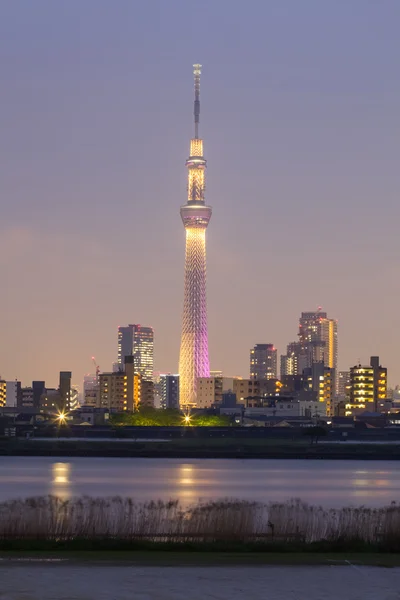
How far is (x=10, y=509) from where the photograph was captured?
148 feet

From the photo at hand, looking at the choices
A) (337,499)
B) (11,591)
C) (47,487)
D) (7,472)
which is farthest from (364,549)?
(7,472)

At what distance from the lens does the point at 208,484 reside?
4806 inches

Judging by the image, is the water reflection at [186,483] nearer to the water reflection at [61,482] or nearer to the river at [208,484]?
the river at [208,484]

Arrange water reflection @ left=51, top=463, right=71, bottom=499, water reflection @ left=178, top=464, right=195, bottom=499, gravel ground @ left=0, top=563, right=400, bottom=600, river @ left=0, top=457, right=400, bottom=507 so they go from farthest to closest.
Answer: water reflection @ left=178, top=464, right=195, bottom=499
river @ left=0, top=457, right=400, bottom=507
water reflection @ left=51, top=463, right=71, bottom=499
gravel ground @ left=0, top=563, right=400, bottom=600

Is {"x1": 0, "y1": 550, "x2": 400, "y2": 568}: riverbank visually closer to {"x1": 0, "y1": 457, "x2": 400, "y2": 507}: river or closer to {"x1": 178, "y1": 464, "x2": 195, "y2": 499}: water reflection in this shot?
{"x1": 0, "y1": 457, "x2": 400, "y2": 507}: river

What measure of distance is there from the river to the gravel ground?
178 feet

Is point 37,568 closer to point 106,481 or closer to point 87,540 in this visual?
point 87,540

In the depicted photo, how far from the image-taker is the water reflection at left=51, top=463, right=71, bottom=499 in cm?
9870

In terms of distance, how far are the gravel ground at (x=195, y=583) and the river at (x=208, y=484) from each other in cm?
5441

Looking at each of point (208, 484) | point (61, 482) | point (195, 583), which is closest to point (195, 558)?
point (195, 583)

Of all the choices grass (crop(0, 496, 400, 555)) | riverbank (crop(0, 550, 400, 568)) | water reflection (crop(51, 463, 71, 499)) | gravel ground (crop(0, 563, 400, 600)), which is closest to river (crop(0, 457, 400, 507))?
water reflection (crop(51, 463, 71, 499))

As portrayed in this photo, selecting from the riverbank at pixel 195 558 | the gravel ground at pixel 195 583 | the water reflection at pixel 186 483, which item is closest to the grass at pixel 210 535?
the riverbank at pixel 195 558

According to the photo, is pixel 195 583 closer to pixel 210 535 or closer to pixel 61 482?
pixel 210 535

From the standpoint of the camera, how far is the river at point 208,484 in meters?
99.0
